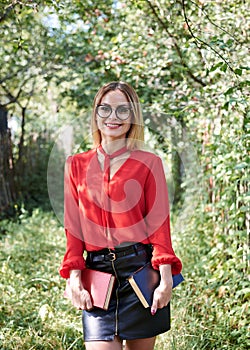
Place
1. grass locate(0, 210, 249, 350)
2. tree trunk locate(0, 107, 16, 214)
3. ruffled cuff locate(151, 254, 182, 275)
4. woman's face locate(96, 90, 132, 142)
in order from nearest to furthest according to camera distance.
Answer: ruffled cuff locate(151, 254, 182, 275), woman's face locate(96, 90, 132, 142), grass locate(0, 210, 249, 350), tree trunk locate(0, 107, 16, 214)

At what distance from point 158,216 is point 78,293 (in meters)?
0.44

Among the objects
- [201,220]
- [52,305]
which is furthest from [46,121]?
[52,305]

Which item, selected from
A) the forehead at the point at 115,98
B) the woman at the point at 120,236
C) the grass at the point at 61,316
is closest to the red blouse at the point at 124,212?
the woman at the point at 120,236

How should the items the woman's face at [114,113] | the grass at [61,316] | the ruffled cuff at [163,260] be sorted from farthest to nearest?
the grass at [61,316] → the woman's face at [114,113] → the ruffled cuff at [163,260]

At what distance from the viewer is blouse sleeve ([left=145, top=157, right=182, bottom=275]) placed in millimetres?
2094

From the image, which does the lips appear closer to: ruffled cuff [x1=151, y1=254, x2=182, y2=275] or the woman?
the woman

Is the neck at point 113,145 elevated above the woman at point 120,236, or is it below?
above

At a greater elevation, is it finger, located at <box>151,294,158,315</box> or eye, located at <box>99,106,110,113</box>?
eye, located at <box>99,106,110,113</box>

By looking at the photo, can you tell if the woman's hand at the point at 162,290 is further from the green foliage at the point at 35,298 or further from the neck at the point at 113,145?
the green foliage at the point at 35,298

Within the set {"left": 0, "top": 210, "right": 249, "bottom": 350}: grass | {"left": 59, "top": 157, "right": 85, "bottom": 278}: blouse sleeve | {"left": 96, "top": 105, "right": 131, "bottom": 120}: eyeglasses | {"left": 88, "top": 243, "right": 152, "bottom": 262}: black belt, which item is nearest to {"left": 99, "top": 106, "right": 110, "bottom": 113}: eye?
{"left": 96, "top": 105, "right": 131, "bottom": 120}: eyeglasses

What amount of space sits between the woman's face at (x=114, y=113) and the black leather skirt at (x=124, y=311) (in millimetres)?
476

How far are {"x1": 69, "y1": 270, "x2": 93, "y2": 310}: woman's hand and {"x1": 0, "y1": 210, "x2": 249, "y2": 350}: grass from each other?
1196 millimetres

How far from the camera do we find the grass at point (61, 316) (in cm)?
332

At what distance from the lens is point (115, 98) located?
7.19 feet
